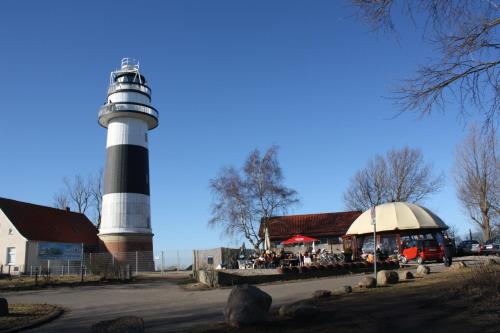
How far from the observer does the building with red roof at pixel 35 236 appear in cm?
3962

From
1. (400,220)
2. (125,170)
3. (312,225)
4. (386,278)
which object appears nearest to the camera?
(386,278)


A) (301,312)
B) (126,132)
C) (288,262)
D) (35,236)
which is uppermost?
(126,132)

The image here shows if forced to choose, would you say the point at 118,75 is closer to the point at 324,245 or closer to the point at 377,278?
the point at 324,245

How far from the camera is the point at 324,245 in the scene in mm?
48906

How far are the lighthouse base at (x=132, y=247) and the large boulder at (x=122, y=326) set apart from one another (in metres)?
30.5

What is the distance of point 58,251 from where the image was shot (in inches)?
1673

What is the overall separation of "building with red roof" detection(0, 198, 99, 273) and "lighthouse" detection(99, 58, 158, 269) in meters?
3.71

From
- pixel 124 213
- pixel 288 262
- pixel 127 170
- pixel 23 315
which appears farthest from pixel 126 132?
pixel 23 315

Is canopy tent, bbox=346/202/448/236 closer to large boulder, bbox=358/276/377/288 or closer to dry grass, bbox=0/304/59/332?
large boulder, bbox=358/276/377/288

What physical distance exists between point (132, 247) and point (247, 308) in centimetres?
3286

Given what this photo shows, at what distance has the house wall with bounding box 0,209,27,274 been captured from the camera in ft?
127

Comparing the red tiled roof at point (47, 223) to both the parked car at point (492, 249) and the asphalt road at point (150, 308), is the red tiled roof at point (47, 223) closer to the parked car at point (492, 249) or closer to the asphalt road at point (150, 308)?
the asphalt road at point (150, 308)

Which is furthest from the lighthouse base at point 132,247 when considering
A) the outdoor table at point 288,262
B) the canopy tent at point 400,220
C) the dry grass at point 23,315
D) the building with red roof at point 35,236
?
the dry grass at point 23,315

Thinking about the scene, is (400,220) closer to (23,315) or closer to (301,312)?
(23,315)
